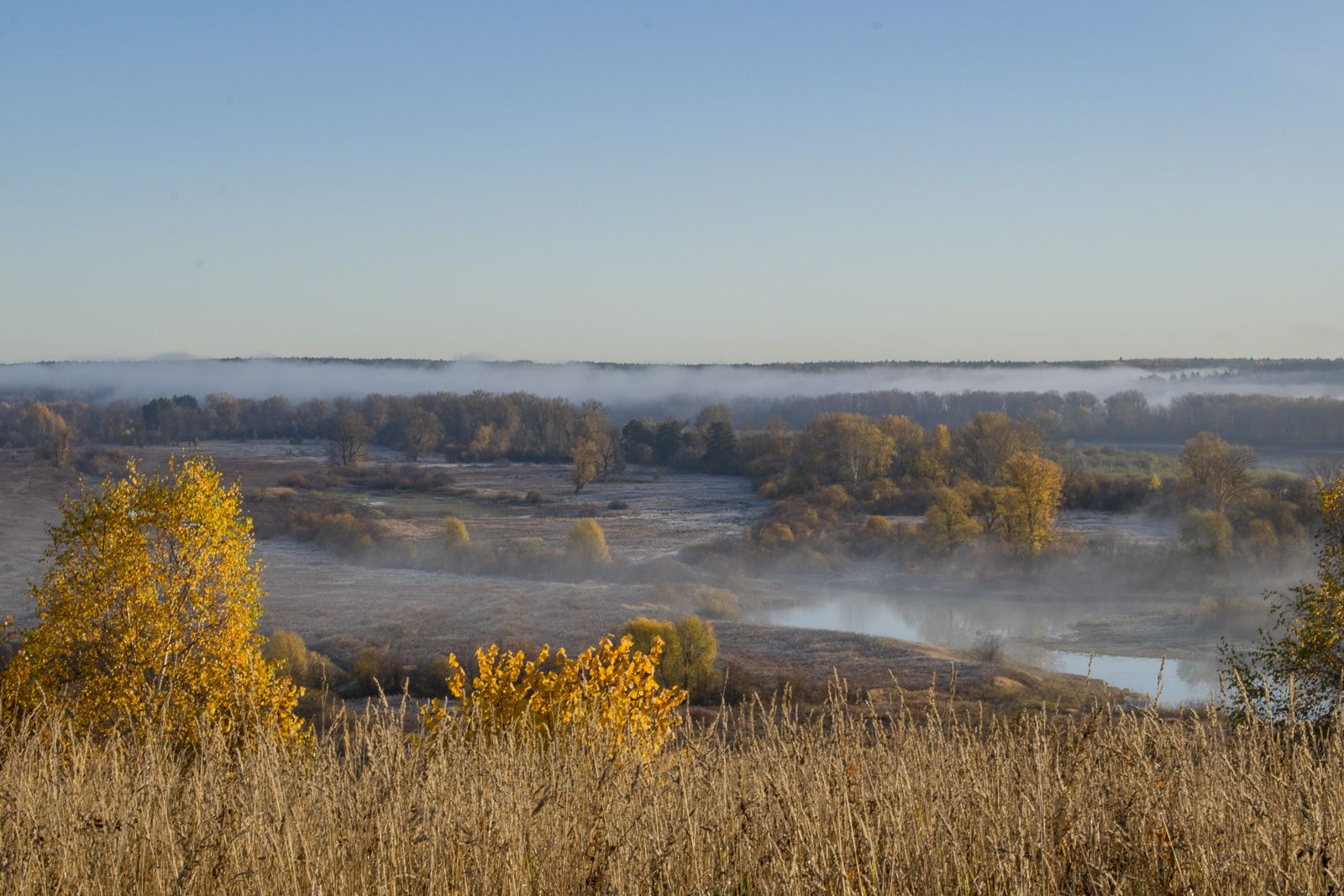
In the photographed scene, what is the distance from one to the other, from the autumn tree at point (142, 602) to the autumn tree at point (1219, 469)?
202 ft

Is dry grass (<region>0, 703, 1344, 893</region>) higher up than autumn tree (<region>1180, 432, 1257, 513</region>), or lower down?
higher up

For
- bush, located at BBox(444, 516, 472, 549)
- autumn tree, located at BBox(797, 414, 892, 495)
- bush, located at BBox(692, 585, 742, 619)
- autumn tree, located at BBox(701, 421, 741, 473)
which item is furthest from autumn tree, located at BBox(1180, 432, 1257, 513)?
bush, located at BBox(444, 516, 472, 549)

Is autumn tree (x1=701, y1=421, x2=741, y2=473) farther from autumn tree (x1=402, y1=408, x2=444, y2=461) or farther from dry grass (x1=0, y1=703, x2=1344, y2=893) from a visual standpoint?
dry grass (x1=0, y1=703, x2=1344, y2=893)

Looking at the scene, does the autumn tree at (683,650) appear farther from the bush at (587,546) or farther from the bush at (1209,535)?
the bush at (1209,535)

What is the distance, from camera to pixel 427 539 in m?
72.7

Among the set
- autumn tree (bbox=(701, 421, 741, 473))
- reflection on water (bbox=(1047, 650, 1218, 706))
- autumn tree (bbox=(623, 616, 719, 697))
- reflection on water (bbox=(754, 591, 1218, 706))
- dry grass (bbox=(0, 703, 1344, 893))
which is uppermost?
dry grass (bbox=(0, 703, 1344, 893))

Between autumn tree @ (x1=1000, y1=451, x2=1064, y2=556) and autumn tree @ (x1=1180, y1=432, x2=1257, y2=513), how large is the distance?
36.0ft

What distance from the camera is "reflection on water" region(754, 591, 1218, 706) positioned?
41031 millimetres

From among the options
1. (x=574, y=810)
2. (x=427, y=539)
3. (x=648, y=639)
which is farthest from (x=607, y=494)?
(x=574, y=810)

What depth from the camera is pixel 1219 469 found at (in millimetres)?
72375

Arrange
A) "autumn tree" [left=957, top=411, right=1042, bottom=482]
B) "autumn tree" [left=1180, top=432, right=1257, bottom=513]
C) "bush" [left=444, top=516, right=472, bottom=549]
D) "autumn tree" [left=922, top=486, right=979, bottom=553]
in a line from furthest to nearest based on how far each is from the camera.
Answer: "autumn tree" [left=957, top=411, right=1042, bottom=482], "bush" [left=444, top=516, right=472, bottom=549], "autumn tree" [left=1180, top=432, right=1257, bottom=513], "autumn tree" [left=922, top=486, right=979, bottom=553]

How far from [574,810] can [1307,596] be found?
63.8 feet

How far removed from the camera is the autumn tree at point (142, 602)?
19.6 metres

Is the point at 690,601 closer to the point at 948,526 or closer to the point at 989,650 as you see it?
the point at 989,650
